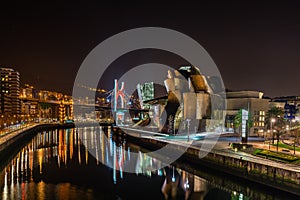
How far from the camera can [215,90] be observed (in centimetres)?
3247

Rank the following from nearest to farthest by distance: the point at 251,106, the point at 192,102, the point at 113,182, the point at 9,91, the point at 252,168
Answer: the point at 252,168, the point at 113,182, the point at 192,102, the point at 251,106, the point at 9,91

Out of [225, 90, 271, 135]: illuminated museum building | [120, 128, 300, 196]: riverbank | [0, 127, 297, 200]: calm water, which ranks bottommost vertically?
[0, 127, 297, 200]: calm water

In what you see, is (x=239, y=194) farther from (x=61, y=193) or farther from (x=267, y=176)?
(x=61, y=193)

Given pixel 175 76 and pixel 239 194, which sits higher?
pixel 175 76

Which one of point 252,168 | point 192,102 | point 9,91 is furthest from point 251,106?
point 9,91

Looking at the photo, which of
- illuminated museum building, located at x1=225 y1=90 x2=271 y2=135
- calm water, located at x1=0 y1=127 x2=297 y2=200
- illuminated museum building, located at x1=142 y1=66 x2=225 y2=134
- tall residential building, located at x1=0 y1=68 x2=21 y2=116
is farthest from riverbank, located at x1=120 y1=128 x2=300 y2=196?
tall residential building, located at x1=0 y1=68 x2=21 y2=116

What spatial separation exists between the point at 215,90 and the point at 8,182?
970 inches

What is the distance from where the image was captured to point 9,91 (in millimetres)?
58875

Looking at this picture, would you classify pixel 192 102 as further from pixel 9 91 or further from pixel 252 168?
pixel 9 91

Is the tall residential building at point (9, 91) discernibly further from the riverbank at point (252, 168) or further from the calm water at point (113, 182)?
the riverbank at point (252, 168)

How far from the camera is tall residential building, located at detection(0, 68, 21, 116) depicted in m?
56.7

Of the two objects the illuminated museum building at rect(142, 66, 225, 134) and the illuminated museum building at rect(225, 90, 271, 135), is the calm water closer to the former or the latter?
the illuminated museum building at rect(142, 66, 225, 134)

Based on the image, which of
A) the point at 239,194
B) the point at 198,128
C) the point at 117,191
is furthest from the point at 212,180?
the point at 198,128

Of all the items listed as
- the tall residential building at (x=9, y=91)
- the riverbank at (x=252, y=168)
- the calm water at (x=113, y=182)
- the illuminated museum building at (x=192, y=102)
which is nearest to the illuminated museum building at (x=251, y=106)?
the illuminated museum building at (x=192, y=102)
